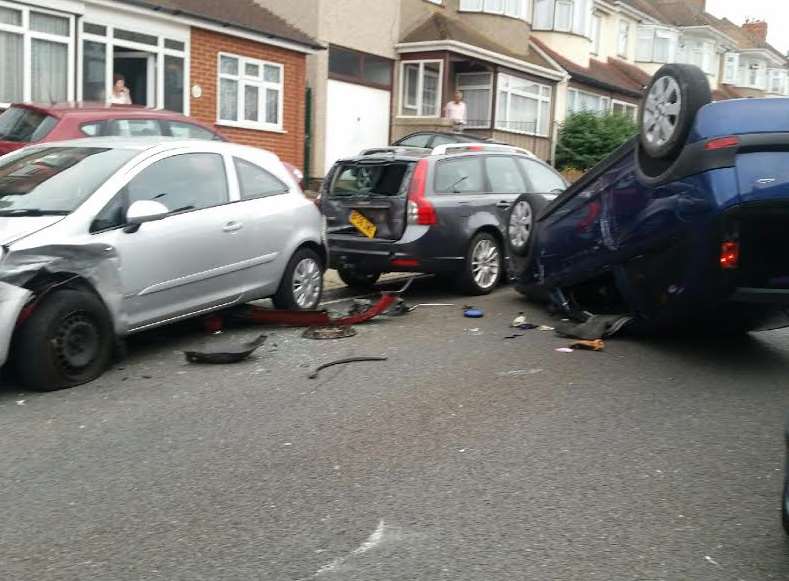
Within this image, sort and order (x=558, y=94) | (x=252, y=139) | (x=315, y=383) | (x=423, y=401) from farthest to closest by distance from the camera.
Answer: (x=558, y=94)
(x=252, y=139)
(x=315, y=383)
(x=423, y=401)

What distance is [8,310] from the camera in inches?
230

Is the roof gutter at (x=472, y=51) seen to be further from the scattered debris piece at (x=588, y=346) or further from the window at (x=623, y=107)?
the scattered debris piece at (x=588, y=346)

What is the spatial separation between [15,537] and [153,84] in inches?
613

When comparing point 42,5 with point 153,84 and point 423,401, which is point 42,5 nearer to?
point 153,84

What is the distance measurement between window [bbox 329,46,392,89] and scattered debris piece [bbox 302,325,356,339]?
15796mm

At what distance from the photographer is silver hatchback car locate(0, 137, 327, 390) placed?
6.09 m

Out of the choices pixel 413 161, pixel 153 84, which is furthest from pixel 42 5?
pixel 413 161

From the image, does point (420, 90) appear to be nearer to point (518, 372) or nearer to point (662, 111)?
point (662, 111)

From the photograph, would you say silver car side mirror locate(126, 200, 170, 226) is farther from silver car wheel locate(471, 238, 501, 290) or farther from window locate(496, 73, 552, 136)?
window locate(496, 73, 552, 136)

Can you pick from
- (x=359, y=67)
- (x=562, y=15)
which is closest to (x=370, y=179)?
(x=359, y=67)

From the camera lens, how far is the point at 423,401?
6078mm

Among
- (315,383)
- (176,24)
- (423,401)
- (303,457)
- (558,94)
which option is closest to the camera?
(303,457)

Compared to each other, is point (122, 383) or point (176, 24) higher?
point (176, 24)

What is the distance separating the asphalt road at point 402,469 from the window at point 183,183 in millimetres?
1265
